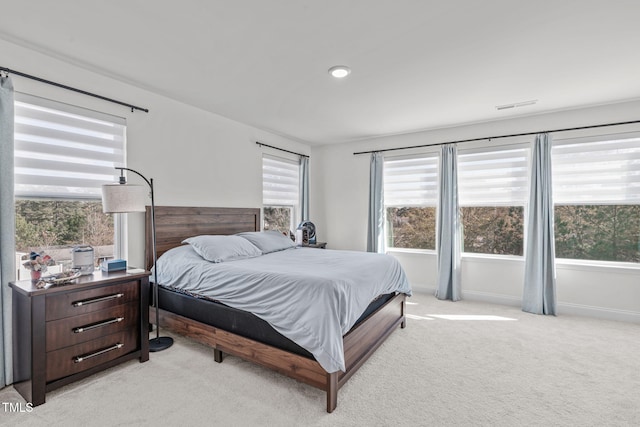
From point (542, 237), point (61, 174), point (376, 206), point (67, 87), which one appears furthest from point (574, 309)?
point (67, 87)

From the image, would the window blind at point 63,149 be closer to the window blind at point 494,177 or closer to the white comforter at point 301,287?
Answer: the white comforter at point 301,287

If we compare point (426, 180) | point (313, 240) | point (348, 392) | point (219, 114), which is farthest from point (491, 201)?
point (219, 114)

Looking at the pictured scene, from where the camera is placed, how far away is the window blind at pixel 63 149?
240 centimetres

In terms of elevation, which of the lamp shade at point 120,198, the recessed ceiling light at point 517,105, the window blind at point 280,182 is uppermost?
the recessed ceiling light at point 517,105

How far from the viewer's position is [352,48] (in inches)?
92.0

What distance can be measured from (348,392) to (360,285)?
76 centimetres

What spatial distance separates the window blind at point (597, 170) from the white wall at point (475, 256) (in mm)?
154

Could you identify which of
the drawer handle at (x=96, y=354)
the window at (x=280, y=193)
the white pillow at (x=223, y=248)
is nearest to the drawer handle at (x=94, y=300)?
the drawer handle at (x=96, y=354)

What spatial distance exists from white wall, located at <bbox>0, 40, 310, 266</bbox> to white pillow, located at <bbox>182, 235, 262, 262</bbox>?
0.66 metres

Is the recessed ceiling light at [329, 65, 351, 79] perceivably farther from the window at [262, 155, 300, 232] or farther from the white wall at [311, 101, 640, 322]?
the white wall at [311, 101, 640, 322]

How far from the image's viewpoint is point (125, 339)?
2.42m

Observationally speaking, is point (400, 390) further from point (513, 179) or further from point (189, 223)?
point (513, 179)

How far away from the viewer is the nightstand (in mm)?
1952

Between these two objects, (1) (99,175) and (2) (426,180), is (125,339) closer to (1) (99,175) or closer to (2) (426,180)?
(1) (99,175)
